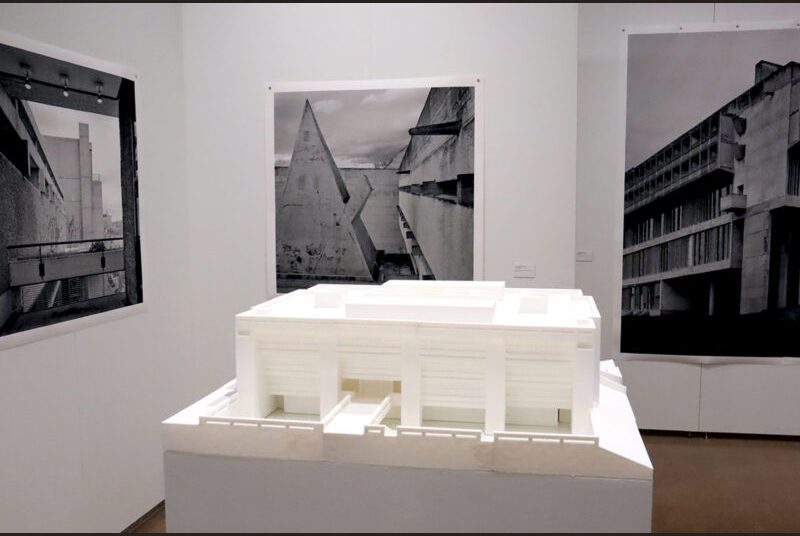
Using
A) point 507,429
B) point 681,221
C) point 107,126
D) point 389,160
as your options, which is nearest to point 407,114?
point 389,160

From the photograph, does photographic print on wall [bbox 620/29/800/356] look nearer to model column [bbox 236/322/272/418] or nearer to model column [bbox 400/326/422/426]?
model column [bbox 400/326/422/426]

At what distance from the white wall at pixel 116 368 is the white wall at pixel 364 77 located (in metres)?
0.13

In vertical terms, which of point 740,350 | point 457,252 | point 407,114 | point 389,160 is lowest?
point 740,350

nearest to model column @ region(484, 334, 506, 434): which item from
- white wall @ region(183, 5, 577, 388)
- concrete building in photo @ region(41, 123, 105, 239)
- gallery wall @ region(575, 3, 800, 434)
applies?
concrete building in photo @ region(41, 123, 105, 239)

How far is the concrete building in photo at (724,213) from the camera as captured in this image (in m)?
4.42

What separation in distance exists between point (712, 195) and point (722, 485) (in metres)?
1.74

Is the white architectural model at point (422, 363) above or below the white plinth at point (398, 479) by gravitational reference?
above

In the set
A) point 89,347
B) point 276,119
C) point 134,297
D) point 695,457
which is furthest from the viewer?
point 695,457

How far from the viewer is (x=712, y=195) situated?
4547 mm

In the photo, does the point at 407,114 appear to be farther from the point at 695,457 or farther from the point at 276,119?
the point at 695,457

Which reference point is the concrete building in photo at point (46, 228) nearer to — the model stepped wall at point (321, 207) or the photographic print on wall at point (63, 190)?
the photographic print on wall at point (63, 190)

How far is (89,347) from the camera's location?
3.14 m

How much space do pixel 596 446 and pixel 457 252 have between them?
2.49 meters

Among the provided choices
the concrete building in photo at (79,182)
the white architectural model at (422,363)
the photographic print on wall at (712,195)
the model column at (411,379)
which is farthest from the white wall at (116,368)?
the photographic print on wall at (712,195)
